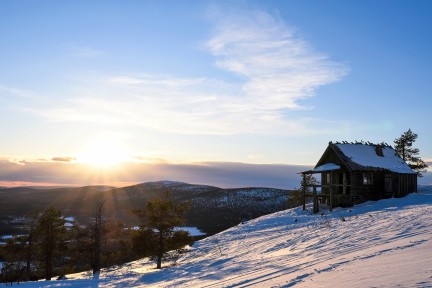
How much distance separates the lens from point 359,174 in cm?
3431

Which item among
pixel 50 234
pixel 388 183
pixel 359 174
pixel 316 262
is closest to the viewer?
pixel 316 262

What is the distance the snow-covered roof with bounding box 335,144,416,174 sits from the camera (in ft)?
114

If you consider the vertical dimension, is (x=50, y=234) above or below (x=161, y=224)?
below

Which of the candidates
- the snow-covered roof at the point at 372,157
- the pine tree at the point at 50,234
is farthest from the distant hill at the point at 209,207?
the pine tree at the point at 50,234

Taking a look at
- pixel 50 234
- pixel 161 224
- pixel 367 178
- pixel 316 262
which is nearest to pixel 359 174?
pixel 367 178

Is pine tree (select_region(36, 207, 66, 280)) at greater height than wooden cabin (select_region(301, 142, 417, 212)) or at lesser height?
lesser

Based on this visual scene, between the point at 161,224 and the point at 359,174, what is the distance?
20244 millimetres

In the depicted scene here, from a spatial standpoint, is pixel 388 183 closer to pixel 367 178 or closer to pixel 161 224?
pixel 367 178

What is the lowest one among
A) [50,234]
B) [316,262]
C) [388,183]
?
[50,234]

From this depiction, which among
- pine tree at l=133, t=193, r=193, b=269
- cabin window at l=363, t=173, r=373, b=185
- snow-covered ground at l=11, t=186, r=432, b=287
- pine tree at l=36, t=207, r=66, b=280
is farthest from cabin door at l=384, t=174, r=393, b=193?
pine tree at l=36, t=207, r=66, b=280

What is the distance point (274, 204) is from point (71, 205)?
97568mm

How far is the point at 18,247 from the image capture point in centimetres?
3084

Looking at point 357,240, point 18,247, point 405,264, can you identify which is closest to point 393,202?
point 357,240

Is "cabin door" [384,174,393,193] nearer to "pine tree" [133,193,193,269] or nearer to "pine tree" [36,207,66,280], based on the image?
"pine tree" [133,193,193,269]
